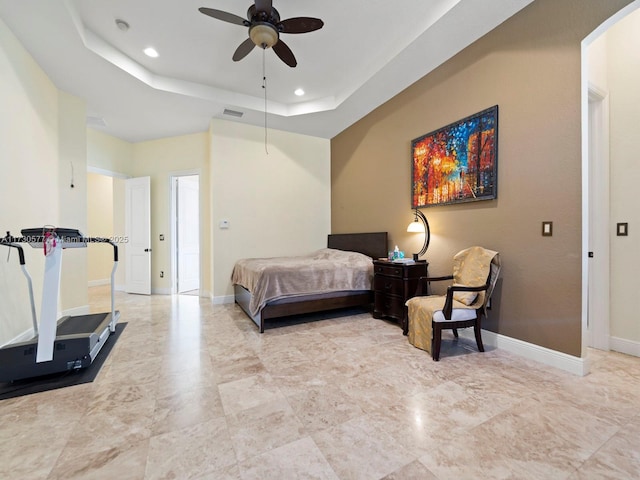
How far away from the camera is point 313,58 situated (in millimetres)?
3307

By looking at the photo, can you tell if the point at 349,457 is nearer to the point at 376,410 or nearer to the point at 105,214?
the point at 376,410

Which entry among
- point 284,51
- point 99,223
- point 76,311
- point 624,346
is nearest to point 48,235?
point 76,311

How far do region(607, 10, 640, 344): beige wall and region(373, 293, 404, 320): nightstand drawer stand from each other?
1939 millimetres

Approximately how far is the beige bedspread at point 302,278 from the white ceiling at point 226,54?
2.51m

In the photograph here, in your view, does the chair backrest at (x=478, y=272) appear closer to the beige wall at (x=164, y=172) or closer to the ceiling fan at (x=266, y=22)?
the ceiling fan at (x=266, y=22)

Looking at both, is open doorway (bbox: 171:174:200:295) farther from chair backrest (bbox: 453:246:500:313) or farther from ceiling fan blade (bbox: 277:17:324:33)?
chair backrest (bbox: 453:246:500:313)

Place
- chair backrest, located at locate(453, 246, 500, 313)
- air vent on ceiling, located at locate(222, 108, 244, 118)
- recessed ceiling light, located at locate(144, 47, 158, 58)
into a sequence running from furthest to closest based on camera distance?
air vent on ceiling, located at locate(222, 108, 244, 118)
recessed ceiling light, located at locate(144, 47, 158, 58)
chair backrest, located at locate(453, 246, 500, 313)

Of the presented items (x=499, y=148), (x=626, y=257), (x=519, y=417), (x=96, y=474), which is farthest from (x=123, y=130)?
(x=626, y=257)

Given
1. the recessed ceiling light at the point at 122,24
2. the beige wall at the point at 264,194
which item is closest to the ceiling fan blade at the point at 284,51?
the recessed ceiling light at the point at 122,24

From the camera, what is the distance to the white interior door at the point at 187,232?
17.8 feet

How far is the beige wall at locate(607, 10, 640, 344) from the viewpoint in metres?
2.40

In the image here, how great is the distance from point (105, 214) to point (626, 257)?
29.3 feet

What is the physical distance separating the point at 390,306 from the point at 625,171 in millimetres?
2585

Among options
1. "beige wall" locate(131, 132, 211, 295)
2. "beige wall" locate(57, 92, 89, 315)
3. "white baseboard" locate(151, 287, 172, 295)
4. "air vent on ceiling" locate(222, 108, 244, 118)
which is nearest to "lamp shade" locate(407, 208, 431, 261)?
"air vent on ceiling" locate(222, 108, 244, 118)
